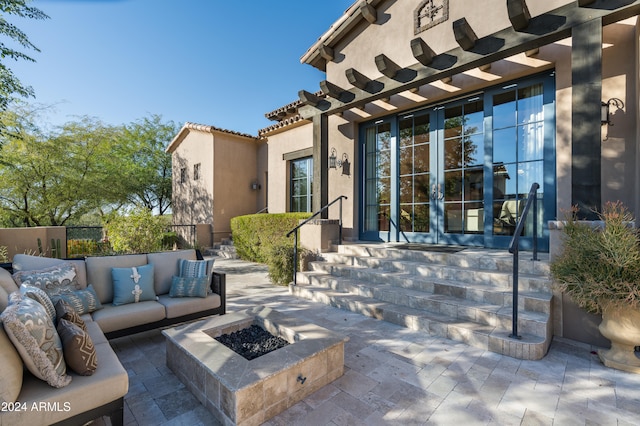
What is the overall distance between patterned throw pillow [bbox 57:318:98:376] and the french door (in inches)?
211

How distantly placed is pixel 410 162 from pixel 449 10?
2.68 m

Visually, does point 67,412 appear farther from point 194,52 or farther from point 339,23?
point 194,52

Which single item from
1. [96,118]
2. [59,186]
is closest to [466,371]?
[59,186]

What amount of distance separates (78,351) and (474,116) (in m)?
6.07

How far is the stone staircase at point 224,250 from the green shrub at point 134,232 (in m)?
2.70

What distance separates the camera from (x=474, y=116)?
5.30 metres

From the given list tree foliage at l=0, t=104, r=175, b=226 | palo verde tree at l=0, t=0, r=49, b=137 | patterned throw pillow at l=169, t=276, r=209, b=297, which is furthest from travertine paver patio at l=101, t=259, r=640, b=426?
tree foliage at l=0, t=104, r=175, b=226

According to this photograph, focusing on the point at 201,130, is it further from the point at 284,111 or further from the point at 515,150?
the point at 515,150

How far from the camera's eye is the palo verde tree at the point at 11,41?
5.70 metres

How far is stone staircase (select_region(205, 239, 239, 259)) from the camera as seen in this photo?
971 cm

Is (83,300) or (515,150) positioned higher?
(515,150)

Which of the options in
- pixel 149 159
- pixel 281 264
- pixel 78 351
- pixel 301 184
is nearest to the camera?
pixel 78 351

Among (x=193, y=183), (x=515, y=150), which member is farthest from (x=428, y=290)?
(x=193, y=183)

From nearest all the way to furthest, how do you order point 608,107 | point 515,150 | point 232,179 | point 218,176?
point 608,107 → point 515,150 → point 218,176 → point 232,179
